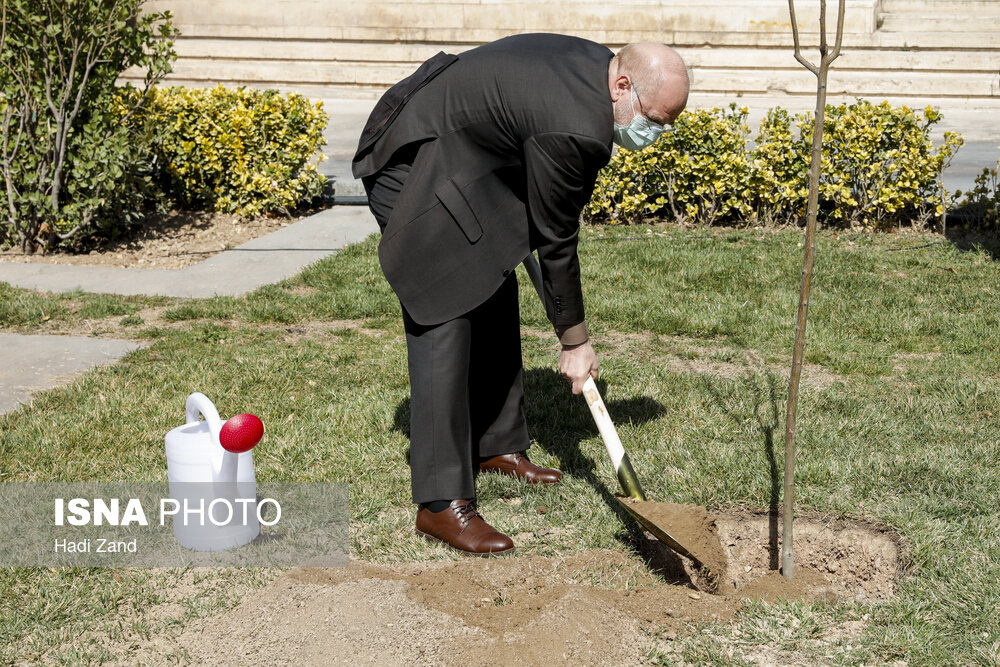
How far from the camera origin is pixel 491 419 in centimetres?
396

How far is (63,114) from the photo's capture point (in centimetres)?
702

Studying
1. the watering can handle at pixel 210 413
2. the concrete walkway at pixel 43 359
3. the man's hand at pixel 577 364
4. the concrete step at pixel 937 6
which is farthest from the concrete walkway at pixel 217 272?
the concrete step at pixel 937 6

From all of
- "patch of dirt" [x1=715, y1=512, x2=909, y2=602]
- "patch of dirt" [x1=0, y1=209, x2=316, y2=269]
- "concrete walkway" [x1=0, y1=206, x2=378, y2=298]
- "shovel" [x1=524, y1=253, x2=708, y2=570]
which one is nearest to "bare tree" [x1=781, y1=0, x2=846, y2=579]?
"patch of dirt" [x1=715, y1=512, x2=909, y2=602]

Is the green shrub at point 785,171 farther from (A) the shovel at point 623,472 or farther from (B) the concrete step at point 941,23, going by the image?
(B) the concrete step at point 941,23

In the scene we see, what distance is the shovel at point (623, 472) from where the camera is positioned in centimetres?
314

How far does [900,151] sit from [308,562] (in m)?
6.10

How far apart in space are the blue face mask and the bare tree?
480mm

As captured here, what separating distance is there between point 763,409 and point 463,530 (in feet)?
5.83

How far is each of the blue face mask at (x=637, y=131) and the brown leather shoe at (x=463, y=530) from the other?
1407mm

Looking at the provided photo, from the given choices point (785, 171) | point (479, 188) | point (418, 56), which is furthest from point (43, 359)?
point (418, 56)

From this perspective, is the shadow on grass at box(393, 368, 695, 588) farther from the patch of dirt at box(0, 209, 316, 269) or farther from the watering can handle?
the patch of dirt at box(0, 209, 316, 269)

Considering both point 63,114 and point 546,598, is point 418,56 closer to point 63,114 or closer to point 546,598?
point 63,114

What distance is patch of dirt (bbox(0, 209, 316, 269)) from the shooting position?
7.38 meters

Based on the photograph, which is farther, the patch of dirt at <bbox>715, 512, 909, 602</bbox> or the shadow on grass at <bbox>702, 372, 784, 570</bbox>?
the shadow on grass at <bbox>702, 372, 784, 570</bbox>
